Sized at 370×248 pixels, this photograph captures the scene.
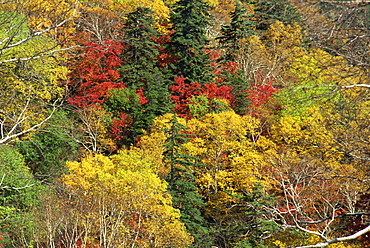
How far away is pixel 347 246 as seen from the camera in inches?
633

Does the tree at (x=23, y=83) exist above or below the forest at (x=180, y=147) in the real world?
above

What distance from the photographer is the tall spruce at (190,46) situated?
3194 cm

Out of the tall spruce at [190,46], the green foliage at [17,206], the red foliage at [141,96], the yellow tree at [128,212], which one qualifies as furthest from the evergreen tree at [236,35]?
the green foliage at [17,206]

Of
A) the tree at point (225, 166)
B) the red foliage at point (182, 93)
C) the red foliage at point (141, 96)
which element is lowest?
the tree at point (225, 166)

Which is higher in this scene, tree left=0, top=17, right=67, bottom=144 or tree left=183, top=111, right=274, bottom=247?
tree left=0, top=17, right=67, bottom=144

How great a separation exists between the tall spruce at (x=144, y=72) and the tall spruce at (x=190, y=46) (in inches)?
56.8

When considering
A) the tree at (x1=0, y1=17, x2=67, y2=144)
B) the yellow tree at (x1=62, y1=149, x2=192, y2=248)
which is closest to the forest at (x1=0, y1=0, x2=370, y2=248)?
the yellow tree at (x1=62, y1=149, x2=192, y2=248)

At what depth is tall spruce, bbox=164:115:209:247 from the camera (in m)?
20.5

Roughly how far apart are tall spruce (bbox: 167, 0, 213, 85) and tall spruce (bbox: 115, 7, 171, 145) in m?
1.44

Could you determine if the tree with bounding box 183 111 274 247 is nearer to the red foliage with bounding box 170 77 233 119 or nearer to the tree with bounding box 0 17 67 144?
the red foliage with bounding box 170 77 233 119

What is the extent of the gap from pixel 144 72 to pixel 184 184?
11248 mm

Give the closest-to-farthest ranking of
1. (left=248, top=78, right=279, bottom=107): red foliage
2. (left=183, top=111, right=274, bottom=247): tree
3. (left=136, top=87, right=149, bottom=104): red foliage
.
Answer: (left=183, top=111, right=274, bottom=247): tree
(left=136, top=87, right=149, bottom=104): red foliage
(left=248, top=78, right=279, bottom=107): red foliage

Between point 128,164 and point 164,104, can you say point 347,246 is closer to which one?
point 128,164

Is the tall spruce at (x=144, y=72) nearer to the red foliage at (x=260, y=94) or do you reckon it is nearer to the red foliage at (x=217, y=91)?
the red foliage at (x=217, y=91)
